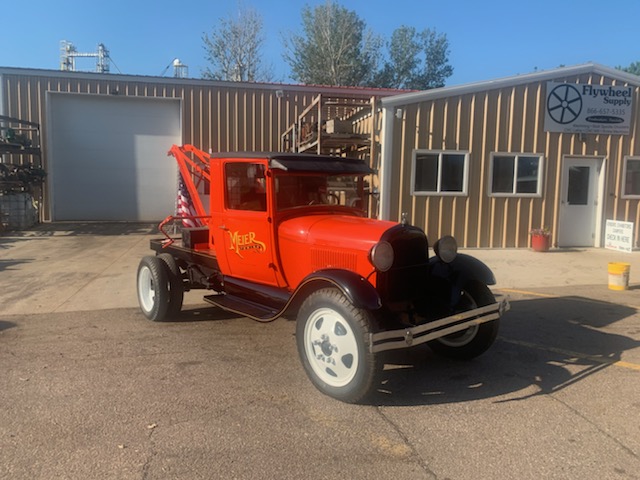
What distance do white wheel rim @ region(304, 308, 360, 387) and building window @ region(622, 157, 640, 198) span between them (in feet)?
37.8

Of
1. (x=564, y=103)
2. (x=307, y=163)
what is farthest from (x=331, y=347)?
(x=564, y=103)

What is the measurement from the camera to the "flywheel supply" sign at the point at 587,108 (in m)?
12.1

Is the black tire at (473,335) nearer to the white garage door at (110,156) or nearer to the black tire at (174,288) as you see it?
the black tire at (174,288)

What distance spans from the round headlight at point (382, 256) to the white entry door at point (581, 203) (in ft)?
32.6

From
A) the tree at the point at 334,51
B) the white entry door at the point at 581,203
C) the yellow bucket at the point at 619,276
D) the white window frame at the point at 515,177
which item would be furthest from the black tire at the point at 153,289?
the tree at the point at 334,51

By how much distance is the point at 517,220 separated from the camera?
12.2 meters

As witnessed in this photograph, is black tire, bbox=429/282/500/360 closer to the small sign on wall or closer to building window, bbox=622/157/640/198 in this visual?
the small sign on wall

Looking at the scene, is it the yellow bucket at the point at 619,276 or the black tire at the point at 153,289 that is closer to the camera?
the black tire at the point at 153,289

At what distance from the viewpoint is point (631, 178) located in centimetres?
1272

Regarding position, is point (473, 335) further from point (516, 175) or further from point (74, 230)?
point (74, 230)

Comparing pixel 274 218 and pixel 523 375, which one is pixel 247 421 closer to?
pixel 274 218

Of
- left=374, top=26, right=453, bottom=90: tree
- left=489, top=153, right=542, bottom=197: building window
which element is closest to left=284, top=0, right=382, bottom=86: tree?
left=374, top=26, right=453, bottom=90: tree

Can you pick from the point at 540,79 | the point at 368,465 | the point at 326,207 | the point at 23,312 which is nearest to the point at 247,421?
the point at 368,465

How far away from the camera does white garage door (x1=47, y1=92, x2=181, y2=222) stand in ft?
52.7
